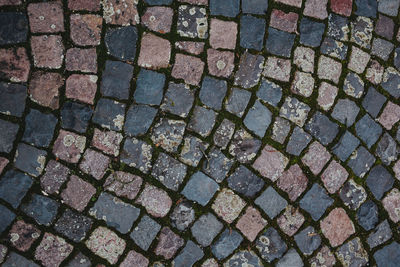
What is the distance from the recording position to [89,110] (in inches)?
113

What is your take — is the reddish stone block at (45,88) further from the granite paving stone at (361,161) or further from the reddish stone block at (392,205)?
the reddish stone block at (392,205)

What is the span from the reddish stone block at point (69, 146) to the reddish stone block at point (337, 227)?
7.16 ft

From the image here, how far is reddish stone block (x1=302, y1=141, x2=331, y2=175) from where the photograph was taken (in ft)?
10.1

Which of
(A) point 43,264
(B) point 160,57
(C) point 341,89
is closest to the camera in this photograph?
(A) point 43,264

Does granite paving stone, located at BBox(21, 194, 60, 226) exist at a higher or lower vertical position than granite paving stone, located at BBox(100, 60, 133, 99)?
lower

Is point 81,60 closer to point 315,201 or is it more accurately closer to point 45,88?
point 45,88

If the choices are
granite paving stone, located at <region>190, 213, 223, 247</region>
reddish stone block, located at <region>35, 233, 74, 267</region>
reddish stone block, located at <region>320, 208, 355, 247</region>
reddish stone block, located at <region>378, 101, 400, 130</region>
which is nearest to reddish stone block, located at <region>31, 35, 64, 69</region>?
reddish stone block, located at <region>35, 233, 74, 267</region>

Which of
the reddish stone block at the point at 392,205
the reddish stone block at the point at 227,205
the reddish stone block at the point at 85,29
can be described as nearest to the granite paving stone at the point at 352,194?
the reddish stone block at the point at 392,205

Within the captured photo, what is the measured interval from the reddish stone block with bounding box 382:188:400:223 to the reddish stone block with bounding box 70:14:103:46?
296 cm

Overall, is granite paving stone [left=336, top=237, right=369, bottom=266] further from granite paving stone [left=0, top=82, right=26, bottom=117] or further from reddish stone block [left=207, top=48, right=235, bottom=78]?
granite paving stone [left=0, top=82, right=26, bottom=117]

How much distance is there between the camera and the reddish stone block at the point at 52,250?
2.75 meters

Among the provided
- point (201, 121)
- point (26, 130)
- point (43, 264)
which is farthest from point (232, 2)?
point (43, 264)

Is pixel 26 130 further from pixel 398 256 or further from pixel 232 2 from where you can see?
pixel 398 256

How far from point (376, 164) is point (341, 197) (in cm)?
48
